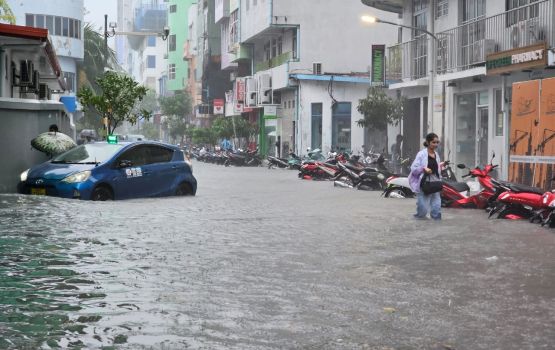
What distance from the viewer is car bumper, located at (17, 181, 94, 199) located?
19172 mm

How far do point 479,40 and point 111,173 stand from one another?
15163mm

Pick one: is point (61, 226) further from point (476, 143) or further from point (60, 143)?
point (476, 143)

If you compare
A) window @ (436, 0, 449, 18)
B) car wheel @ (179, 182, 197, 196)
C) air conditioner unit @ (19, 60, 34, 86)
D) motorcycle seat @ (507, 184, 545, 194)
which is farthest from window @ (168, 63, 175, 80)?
motorcycle seat @ (507, 184, 545, 194)

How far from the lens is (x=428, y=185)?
17.8m

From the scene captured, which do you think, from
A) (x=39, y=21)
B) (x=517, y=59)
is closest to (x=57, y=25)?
(x=39, y=21)

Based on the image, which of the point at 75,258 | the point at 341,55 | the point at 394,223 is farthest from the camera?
the point at 341,55

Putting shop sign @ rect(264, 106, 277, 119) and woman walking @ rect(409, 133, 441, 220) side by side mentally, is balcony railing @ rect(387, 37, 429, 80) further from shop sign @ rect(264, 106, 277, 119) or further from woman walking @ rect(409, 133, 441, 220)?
shop sign @ rect(264, 106, 277, 119)

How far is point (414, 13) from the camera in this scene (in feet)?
129

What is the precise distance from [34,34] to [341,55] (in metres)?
37.1

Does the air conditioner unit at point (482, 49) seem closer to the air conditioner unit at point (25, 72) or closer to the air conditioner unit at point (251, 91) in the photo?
the air conditioner unit at point (25, 72)

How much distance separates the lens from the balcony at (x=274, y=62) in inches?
2472

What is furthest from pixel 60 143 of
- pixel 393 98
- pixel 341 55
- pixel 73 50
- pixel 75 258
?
pixel 73 50

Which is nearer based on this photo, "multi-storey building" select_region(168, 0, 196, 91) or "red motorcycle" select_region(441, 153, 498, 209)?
"red motorcycle" select_region(441, 153, 498, 209)

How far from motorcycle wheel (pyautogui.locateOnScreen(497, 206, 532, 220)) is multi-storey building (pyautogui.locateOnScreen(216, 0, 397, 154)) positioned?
120ft
